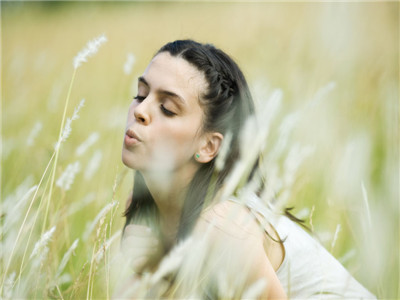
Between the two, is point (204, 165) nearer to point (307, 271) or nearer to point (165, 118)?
point (165, 118)

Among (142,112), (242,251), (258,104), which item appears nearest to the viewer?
(242,251)

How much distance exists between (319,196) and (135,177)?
0.81 meters

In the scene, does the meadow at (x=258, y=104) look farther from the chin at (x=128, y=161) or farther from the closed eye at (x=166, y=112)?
the closed eye at (x=166, y=112)

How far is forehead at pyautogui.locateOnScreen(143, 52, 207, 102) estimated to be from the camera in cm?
131

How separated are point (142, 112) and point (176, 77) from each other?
14cm

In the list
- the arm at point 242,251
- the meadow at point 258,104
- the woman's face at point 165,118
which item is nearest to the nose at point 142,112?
the woman's face at point 165,118

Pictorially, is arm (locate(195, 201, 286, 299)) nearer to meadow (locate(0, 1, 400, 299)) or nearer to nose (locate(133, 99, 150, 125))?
meadow (locate(0, 1, 400, 299))

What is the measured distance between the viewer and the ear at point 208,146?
137 cm

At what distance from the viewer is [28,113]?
3072mm

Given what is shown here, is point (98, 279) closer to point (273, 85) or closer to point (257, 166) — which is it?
point (257, 166)

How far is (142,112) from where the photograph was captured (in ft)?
4.13

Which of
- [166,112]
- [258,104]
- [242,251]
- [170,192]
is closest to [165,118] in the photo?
[166,112]

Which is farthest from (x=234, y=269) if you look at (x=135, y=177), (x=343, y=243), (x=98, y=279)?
(x=343, y=243)

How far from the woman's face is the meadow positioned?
0.11m
